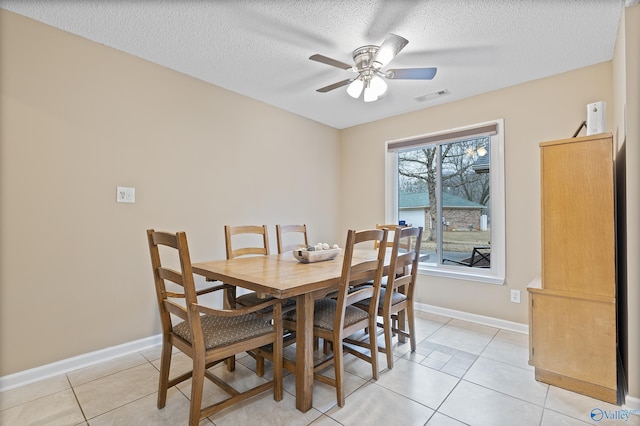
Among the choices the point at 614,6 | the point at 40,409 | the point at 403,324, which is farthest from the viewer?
the point at 403,324

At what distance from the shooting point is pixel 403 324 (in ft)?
9.00

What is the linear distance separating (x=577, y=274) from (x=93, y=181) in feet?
11.1

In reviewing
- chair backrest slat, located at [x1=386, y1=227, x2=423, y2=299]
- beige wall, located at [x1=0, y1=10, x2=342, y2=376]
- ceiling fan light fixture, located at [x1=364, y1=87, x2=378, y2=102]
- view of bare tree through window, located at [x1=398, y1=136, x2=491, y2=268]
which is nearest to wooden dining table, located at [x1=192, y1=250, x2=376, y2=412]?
chair backrest slat, located at [x1=386, y1=227, x2=423, y2=299]

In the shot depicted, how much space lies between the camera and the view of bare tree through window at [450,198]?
3248 millimetres

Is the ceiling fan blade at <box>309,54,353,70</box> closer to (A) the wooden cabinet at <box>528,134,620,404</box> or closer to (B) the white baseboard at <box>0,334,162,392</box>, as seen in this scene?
(A) the wooden cabinet at <box>528,134,620,404</box>

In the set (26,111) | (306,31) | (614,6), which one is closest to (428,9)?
(306,31)

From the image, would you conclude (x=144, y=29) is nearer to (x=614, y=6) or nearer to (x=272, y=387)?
(x=272, y=387)

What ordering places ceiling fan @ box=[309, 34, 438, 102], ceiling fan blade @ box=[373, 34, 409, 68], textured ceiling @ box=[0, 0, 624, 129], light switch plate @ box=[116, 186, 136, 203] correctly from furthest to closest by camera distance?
→ 1. light switch plate @ box=[116, 186, 136, 203]
2. ceiling fan @ box=[309, 34, 438, 102]
3. textured ceiling @ box=[0, 0, 624, 129]
4. ceiling fan blade @ box=[373, 34, 409, 68]

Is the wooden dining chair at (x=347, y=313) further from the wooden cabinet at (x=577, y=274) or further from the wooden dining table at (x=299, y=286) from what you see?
the wooden cabinet at (x=577, y=274)

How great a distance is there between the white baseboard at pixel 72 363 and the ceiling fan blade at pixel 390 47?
2.78 m

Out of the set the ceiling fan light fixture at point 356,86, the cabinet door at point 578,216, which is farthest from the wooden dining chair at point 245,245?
the cabinet door at point 578,216

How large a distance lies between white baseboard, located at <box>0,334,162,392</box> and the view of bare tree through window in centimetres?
303

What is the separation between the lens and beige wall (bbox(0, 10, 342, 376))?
196 centimetres

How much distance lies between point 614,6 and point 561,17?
26cm
